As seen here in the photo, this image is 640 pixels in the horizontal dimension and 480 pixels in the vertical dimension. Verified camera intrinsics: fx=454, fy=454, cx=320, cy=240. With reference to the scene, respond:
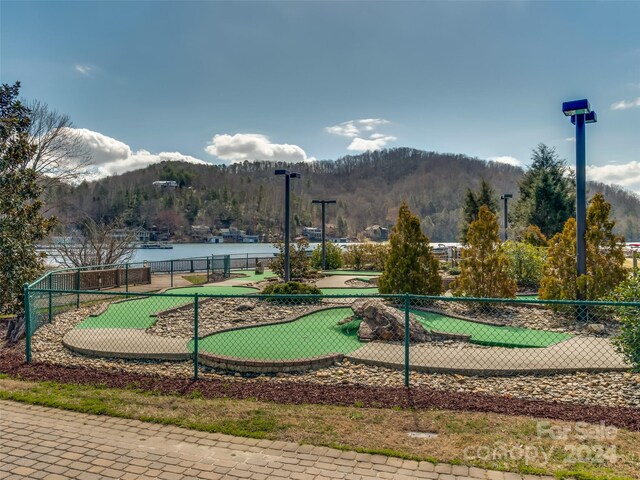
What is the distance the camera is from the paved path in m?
3.50

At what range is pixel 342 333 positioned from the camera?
333 inches

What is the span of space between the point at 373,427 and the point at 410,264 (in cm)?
719

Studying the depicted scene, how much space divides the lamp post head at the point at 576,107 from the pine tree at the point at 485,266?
2.77 metres

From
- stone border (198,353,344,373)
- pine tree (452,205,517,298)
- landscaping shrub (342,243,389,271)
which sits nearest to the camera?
stone border (198,353,344,373)

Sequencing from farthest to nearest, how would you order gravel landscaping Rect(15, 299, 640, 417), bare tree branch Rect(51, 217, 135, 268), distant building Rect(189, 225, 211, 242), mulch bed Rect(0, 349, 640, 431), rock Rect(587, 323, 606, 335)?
distant building Rect(189, 225, 211, 242)
bare tree branch Rect(51, 217, 135, 268)
rock Rect(587, 323, 606, 335)
gravel landscaping Rect(15, 299, 640, 417)
mulch bed Rect(0, 349, 640, 431)

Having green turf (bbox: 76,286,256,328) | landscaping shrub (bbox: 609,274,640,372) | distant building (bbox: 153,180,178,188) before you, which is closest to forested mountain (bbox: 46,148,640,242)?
distant building (bbox: 153,180,178,188)

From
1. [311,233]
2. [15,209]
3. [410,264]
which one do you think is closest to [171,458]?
[410,264]

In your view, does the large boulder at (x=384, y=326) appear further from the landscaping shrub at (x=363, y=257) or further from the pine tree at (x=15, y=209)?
the landscaping shrub at (x=363, y=257)

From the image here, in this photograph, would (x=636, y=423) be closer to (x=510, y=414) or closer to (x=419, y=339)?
(x=510, y=414)

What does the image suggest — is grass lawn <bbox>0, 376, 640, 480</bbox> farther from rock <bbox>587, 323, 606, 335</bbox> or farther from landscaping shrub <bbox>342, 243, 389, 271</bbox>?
landscaping shrub <bbox>342, 243, 389, 271</bbox>

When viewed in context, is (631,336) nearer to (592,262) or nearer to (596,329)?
(596,329)

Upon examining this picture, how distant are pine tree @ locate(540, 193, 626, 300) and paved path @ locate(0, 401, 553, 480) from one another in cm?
796

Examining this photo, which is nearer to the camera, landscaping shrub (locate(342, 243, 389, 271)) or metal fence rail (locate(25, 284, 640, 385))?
metal fence rail (locate(25, 284, 640, 385))

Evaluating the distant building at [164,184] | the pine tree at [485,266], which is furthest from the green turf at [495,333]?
the distant building at [164,184]
